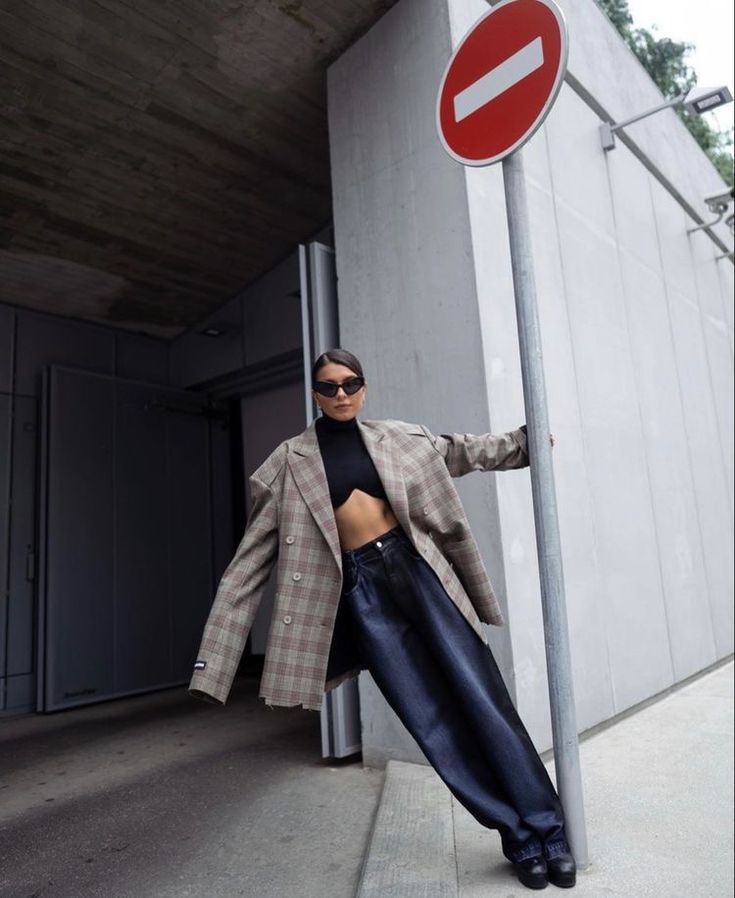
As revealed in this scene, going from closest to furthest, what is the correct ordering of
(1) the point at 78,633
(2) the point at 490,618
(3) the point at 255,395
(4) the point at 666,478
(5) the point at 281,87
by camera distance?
(2) the point at 490,618 < (5) the point at 281,87 < (4) the point at 666,478 < (1) the point at 78,633 < (3) the point at 255,395

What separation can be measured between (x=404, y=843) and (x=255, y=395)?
5762mm

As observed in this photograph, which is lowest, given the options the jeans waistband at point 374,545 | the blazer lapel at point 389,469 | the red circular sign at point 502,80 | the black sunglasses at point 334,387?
the jeans waistband at point 374,545

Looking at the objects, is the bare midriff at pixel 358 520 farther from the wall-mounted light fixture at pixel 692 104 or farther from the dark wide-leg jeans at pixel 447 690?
the wall-mounted light fixture at pixel 692 104

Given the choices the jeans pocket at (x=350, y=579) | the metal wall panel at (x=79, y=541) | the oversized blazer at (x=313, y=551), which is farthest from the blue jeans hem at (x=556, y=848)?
the metal wall panel at (x=79, y=541)

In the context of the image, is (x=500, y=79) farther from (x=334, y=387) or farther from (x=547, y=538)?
(x=547, y=538)

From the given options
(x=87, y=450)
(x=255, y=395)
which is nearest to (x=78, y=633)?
(x=87, y=450)

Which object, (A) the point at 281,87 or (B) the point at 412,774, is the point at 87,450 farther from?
(B) the point at 412,774

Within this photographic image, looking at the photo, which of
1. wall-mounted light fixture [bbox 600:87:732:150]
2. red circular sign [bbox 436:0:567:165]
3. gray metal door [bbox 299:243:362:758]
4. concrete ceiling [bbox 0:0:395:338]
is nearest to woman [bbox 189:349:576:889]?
red circular sign [bbox 436:0:567:165]

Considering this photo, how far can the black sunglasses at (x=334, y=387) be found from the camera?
89.7 inches

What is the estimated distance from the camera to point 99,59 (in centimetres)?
401

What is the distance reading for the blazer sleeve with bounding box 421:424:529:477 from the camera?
2.35m

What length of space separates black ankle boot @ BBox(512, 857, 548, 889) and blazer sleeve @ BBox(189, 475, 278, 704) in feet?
3.33

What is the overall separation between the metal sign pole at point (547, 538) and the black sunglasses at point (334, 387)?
0.55m

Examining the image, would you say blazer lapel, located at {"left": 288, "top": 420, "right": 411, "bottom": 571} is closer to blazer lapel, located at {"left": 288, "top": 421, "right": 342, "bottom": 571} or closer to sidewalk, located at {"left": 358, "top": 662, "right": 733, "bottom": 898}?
blazer lapel, located at {"left": 288, "top": 421, "right": 342, "bottom": 571}
